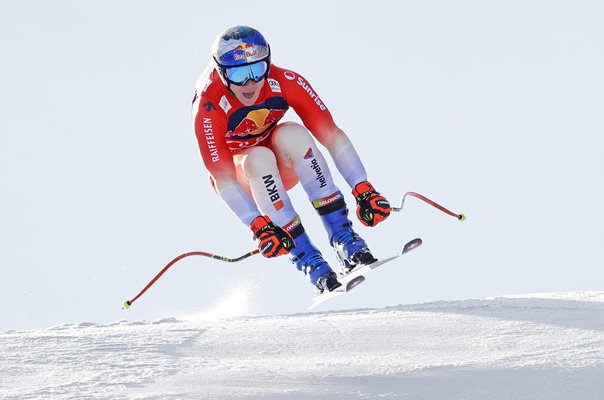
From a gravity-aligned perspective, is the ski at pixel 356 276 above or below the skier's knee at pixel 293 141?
below

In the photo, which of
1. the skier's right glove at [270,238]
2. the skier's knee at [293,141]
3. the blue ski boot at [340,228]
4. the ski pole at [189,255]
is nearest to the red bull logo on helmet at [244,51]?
the skier's knee at [293,141]

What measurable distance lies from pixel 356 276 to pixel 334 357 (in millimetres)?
1519

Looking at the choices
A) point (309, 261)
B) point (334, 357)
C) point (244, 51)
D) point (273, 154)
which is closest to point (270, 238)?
point (309, 261)

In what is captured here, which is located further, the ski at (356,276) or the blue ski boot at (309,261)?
the blue ski boot at (309,261)

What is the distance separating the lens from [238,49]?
8.66 m

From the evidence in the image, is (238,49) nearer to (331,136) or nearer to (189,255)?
(331,136)

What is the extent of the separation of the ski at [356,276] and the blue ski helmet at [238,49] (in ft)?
6.38

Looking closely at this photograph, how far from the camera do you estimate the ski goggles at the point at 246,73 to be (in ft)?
28.5

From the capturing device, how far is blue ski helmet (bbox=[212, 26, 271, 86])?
340 inches

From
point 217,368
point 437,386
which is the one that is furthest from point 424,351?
point 217,368

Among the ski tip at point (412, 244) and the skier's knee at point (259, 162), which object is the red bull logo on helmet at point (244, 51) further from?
the ski tip at point (412, 244)

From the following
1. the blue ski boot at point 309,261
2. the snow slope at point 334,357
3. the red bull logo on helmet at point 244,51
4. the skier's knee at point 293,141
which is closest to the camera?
the snow slope at point 334,357

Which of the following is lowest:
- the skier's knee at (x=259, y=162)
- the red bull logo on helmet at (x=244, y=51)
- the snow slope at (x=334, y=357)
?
the snow slope at (x=334, y=357)

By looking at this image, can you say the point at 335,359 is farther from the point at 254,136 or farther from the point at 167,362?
the point at 254,136
